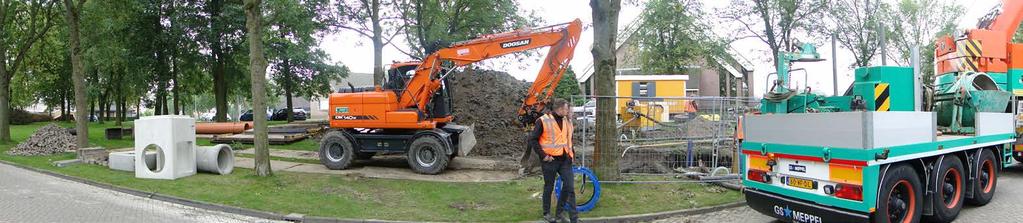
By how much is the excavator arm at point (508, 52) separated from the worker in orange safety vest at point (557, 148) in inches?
196

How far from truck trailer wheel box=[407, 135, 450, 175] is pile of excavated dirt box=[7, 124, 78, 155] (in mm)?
9577

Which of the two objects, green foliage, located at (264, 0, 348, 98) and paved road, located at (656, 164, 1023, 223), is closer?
paved road, located at (656, 164, 1023, 223)

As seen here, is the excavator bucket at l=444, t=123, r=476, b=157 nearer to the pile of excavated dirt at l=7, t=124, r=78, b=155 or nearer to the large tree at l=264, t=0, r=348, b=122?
the large tree at l=264, t=0, r=348, b=122

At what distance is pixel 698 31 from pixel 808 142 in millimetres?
28439

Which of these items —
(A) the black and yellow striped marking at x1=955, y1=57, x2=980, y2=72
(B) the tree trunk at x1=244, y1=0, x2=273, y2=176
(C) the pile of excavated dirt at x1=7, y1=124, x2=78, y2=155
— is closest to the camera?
(B) the tree trunk at x1=244, y1=0, x2=273, y2=176

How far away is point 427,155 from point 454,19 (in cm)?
1237

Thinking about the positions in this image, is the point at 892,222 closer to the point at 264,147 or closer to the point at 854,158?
the point at 854,158

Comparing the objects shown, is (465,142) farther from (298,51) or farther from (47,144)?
(298,51)

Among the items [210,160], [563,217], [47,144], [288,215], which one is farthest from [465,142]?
[47,144]

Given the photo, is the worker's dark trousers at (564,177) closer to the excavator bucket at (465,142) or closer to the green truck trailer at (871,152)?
the green truck trailer at (871,152)

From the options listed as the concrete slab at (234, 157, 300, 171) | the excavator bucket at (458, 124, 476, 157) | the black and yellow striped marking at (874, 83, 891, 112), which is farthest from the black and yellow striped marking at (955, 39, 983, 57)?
the concrete slab at (234, 157, 300, 171)

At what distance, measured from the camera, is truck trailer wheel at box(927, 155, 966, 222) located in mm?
6836

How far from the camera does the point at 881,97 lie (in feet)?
23.9

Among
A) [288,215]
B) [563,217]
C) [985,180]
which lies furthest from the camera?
[985,180]
